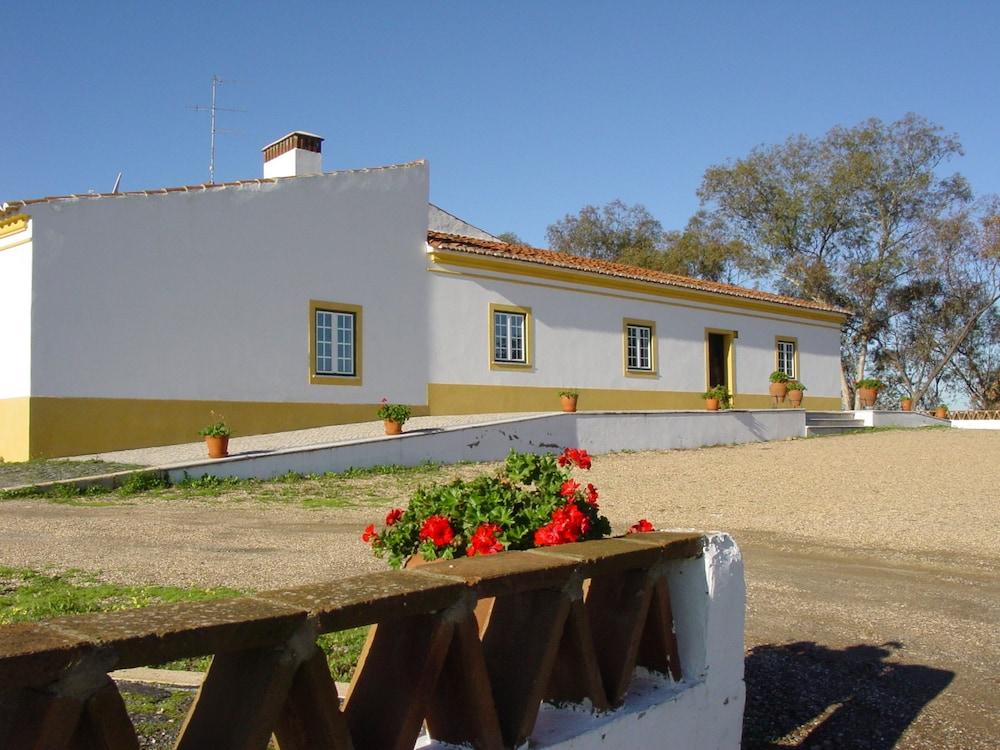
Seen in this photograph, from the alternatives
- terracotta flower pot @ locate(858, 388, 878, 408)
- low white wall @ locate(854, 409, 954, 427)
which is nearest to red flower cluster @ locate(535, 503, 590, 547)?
low white wall @ locate(854, 409, 954, 427)

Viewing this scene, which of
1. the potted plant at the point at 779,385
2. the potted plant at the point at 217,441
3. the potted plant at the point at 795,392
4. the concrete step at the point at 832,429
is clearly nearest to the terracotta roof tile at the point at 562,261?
the potted plant at the point at 779,385

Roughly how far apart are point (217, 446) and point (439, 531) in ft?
34.8

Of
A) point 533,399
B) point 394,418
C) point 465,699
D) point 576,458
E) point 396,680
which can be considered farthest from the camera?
point 533,399

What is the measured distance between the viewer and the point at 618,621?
3119 mm

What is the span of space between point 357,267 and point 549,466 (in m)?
14.5

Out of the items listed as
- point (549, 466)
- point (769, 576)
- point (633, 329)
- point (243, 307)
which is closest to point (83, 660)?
point (549, 466)

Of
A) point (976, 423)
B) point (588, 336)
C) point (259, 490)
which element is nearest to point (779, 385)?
point (588, 336)

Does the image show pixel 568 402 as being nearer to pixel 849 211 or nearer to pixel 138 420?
pixel 138 420

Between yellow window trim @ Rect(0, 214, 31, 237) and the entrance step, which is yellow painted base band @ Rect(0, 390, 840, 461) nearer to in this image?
yellow window trim @ Rect(0, 214, 31, 237)

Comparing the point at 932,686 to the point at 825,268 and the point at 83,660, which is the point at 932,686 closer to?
the point at 83,660

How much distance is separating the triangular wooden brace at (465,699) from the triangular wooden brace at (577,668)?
1.19 feet

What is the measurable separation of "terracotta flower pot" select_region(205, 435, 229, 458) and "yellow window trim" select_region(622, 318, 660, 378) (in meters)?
11.2

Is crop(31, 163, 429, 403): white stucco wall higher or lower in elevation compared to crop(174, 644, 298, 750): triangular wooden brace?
higher

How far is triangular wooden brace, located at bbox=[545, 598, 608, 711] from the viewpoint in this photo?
2.79 meters
